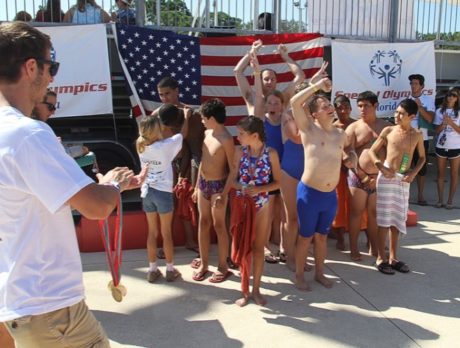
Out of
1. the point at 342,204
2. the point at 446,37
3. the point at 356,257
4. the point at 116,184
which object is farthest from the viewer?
the point at 446,37

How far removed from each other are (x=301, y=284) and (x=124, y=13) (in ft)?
14.5

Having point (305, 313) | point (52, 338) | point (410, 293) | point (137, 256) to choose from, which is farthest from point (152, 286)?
point (52, 338)

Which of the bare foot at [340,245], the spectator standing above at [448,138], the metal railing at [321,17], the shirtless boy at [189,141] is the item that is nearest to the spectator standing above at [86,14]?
the metal railing at [321,17]

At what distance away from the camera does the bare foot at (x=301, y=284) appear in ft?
13.9

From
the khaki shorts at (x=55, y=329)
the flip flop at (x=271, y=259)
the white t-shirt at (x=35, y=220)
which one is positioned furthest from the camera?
the flip flop at (x=271, y=259)

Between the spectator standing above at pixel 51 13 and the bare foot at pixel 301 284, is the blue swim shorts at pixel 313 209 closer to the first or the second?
the bare foot at pixel 301 284

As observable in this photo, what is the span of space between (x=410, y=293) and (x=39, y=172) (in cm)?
361

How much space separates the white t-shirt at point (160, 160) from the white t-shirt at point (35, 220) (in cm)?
246

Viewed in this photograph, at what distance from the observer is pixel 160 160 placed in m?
4.23

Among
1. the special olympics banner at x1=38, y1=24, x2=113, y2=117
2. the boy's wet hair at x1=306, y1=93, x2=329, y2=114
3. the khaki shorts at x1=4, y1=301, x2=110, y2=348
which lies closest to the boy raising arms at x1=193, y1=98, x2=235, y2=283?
the boy's wet hair at x1=306, y1=93, x2=329, y2=114

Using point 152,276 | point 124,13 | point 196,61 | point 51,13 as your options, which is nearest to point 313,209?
point 152,276

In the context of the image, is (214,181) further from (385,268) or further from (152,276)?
(385,268)

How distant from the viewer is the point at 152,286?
170 inches

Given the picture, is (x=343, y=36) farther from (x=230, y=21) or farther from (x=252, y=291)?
(x=252, y=291)
